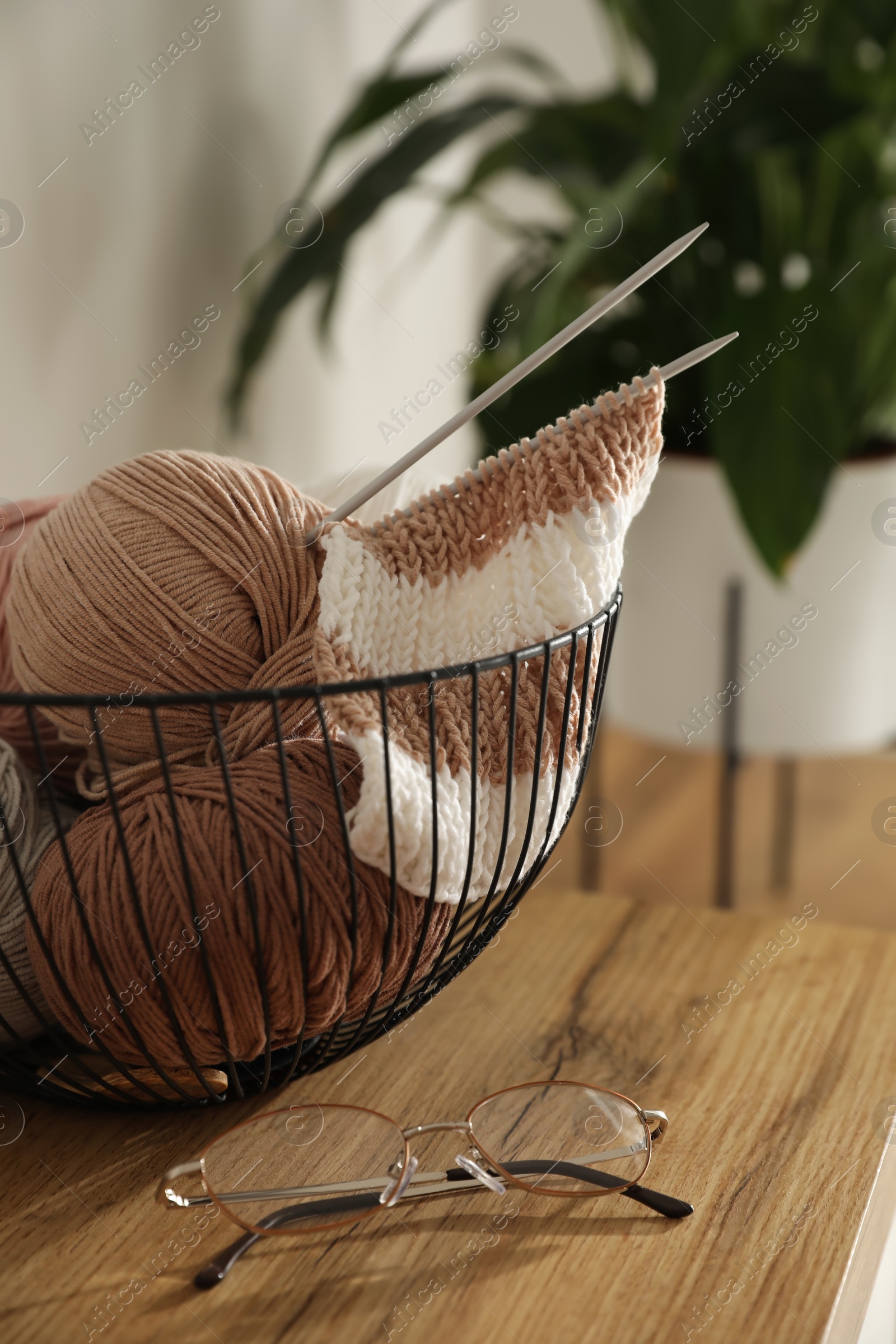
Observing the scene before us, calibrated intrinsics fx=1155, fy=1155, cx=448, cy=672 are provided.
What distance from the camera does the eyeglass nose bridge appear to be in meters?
0.43

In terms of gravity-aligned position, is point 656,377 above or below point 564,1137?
above

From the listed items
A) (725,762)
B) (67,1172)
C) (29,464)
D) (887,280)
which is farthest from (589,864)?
(67,1172)

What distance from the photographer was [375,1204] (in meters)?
0.41

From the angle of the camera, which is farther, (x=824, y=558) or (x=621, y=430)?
(x=824, y=558)

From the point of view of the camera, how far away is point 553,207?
5.21 feet

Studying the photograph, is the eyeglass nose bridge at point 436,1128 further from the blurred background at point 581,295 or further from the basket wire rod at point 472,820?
the blurred background at point 581,295

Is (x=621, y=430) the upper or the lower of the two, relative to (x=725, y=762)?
upper

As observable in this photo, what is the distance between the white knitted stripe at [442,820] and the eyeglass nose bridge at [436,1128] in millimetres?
86

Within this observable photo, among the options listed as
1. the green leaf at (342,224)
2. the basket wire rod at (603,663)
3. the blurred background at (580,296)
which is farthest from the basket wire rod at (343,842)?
the green leaf at (342,224)

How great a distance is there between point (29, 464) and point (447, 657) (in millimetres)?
388

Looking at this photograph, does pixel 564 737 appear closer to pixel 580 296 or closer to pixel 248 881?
pixel 248 881

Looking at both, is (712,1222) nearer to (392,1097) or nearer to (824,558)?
(392,1097)

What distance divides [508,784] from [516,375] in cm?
14

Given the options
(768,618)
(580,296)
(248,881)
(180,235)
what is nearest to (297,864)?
(248,881)
